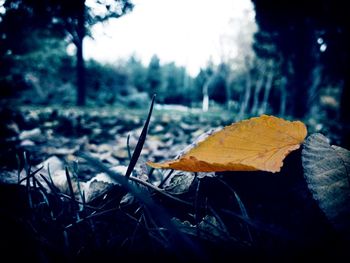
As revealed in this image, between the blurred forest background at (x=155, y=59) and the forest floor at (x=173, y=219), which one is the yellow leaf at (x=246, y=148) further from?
the blurred forest background at (x=155, y=59)

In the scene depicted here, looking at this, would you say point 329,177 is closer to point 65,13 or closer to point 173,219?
point 173,219

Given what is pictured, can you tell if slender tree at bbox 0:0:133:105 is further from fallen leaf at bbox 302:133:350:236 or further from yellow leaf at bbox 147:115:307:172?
fallen leaf at bbox 302:133:350:236

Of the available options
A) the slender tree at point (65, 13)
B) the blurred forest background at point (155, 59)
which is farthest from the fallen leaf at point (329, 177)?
the slender tree at point (65, 13)

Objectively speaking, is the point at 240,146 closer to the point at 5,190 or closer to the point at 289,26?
the point at 5,190

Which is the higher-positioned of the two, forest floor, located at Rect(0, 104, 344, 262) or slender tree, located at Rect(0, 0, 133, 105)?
slender tree, located at Rect(0, 0, 133, 105)

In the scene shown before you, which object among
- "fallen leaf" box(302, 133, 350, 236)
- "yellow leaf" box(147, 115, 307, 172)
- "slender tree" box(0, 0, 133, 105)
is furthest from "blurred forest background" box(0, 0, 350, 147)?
"fallen leaf" box(302, 133, 350, 236)

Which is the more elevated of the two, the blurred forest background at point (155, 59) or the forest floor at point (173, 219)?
the blurred forest background at point (155, 59)
